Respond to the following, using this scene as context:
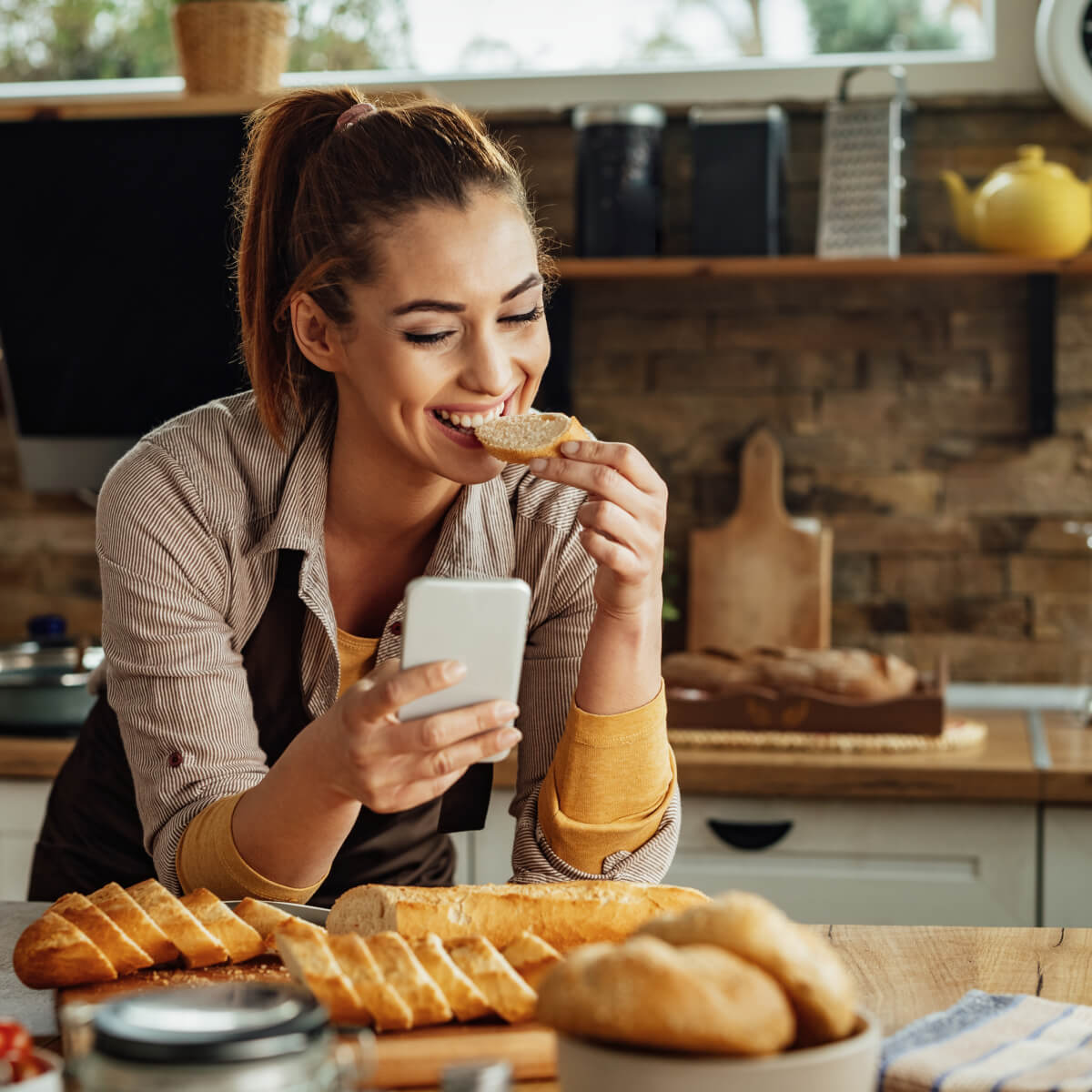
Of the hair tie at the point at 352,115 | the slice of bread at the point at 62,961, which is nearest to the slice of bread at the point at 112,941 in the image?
the slice of bread at the point at 62,961

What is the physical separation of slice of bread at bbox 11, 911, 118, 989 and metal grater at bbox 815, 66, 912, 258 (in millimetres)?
2116

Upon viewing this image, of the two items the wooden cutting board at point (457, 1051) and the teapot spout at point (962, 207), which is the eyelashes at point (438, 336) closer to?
the wooden cutting board at point (457, 1051)

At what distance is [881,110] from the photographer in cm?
276

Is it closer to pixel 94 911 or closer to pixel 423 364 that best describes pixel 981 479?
pixel 423 364

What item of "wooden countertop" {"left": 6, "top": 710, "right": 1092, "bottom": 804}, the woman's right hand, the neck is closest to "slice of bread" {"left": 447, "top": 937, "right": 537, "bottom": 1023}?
the woman's right hand

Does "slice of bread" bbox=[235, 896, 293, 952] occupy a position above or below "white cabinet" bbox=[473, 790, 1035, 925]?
above

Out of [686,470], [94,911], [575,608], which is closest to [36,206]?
[686,470]

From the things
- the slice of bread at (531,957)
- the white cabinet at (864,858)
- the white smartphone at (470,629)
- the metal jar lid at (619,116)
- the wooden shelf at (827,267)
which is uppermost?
the metal jar lid at (619,116)

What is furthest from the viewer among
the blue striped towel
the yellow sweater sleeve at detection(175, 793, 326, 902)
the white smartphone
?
the yellow sweater sleeve at detection(175, 793, 326, 902)

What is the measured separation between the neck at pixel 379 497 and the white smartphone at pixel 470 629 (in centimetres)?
60

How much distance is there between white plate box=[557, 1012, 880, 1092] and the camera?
0.67 m

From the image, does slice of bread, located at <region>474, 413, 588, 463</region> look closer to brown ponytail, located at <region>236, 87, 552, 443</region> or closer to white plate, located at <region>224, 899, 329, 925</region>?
brown ponytail, located at <region>236, 87, 552, 443</region>

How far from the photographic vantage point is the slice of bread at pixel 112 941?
1.04 meters

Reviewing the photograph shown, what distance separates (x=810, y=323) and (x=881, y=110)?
453 millimetres
